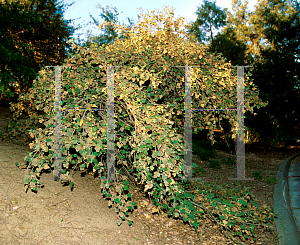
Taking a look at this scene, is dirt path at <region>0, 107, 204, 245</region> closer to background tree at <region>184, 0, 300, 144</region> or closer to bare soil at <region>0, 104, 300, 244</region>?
bare soil at <region>0, 104, 300, 244</region>

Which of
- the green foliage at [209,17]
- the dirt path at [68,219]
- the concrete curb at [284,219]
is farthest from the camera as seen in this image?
the green foliage at [209,17]

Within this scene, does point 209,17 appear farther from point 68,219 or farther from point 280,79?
point 68,219

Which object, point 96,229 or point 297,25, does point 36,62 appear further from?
point 297,25

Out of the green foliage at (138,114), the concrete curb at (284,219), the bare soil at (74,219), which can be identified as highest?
the green foliage at (138,114)

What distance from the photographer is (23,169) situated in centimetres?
358

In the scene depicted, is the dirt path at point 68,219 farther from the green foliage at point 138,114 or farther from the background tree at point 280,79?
the background tree at point 280,79

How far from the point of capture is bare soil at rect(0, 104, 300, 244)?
8.95 feet

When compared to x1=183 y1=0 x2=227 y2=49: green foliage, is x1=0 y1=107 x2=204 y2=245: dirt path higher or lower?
lower

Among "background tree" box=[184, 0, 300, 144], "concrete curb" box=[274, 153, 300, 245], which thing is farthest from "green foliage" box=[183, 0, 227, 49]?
"concrete curb" box=[274, 153, 300, 245]

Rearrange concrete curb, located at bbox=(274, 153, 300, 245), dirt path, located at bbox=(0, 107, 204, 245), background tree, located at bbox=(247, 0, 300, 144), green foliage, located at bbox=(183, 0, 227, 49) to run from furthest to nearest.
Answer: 1. green foliage, located at bbox=(183, 0, 227, 49)
2. background tree, located at bbox=(247, 0, 300, 144)
3. concrete curb, located at bbox=(274, 153, 300, 245)
4. dirt path, located at bbox=(0, 107, 204, 245)

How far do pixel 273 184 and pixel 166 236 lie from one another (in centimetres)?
472

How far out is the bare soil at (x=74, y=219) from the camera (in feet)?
8.95

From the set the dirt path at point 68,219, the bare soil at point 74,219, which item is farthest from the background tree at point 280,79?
the dirt path at point 68,219

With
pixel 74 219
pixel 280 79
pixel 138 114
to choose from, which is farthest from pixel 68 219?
Answer: pixel 280 79
